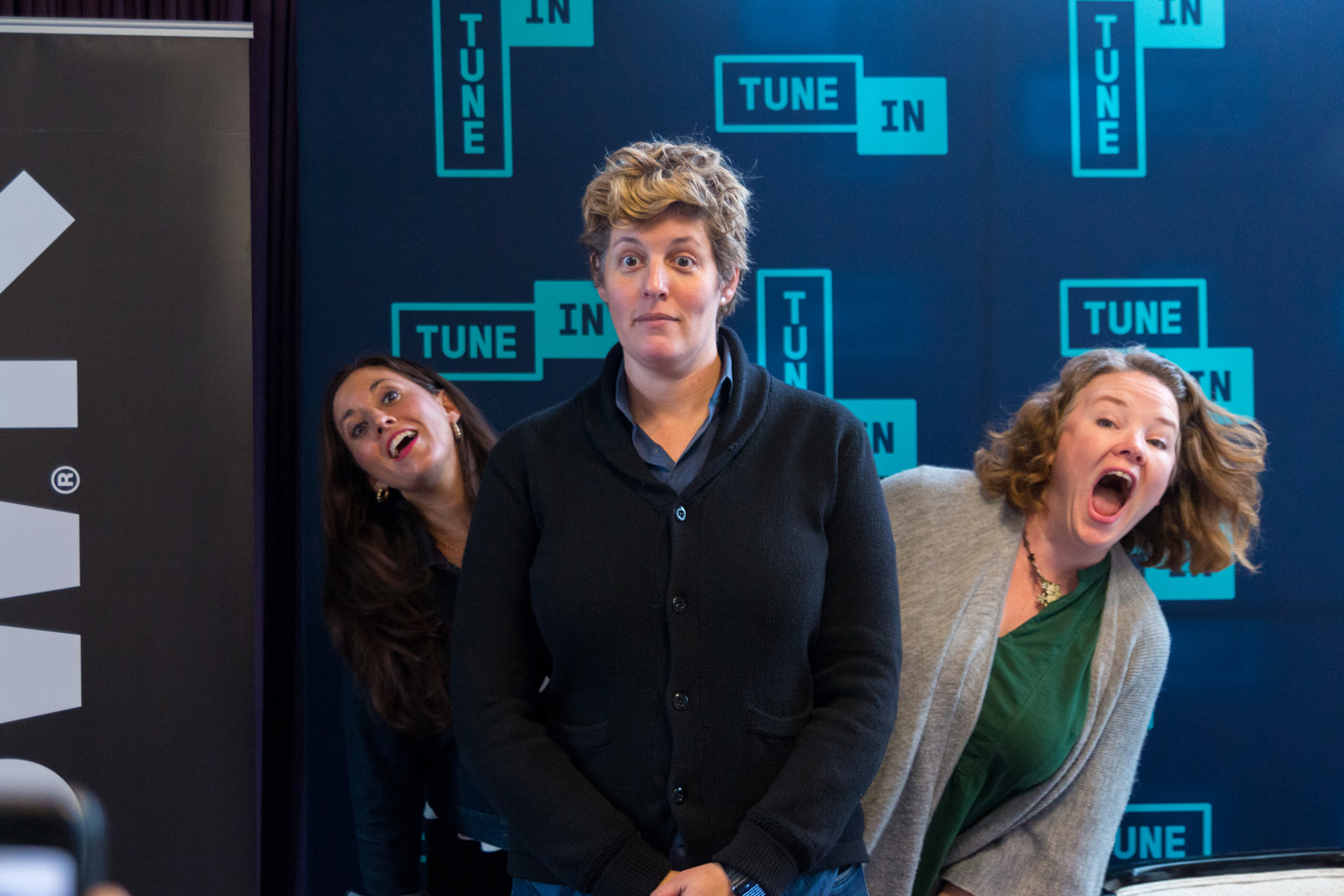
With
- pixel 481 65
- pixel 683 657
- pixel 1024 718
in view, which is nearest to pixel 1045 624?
pixel 1024 718

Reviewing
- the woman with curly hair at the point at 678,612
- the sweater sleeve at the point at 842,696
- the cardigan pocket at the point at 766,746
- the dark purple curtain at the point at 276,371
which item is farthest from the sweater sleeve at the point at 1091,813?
the dark purple curtain at the point at 276,371

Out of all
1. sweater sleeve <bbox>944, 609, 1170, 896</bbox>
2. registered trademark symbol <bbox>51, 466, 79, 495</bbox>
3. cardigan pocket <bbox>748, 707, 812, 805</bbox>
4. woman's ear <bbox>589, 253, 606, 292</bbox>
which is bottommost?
sweater sleeve <bbox>944, 609, 1170, 896</bbox>

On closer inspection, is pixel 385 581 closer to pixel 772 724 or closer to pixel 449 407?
pixel 449 407

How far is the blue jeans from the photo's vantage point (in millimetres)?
1471

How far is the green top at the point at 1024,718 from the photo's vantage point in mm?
1853

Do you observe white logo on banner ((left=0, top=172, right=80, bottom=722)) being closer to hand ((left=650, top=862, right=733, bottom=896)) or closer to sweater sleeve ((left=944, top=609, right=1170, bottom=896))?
hand ((left=650, top=862, right=733, bottom=896))

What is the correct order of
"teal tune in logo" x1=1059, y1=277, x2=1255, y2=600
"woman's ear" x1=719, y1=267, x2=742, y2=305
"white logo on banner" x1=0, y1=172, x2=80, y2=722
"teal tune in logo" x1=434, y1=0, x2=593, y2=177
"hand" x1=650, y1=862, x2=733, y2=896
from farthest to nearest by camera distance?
1. "teal tune in logo" x1=1059, y1=277, x2=1255, y2=600
2. "teal tune in logo" x1=434, y1=0, x2=593, y2=177
3. "white logo on banner" x1=0, y1=172, x2=80, y2=722
4. "woman's ear" x1=719, y1=267, x2=742, y2=305
5. "hand" x1=650, y1=862, x2=733, y2=896

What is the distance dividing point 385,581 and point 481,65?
1238 mm

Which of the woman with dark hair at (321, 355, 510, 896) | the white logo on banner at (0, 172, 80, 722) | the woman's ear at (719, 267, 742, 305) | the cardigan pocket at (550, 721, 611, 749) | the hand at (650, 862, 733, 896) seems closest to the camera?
the hand at (650, 862, 733, 896)

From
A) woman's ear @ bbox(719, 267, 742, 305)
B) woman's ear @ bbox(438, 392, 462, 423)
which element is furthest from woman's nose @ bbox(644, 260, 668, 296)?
woman's ear @ bbox(438, 392, 462, 423)

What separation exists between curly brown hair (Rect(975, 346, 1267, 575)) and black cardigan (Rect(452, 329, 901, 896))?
23.5 inches

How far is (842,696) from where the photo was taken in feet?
4.81

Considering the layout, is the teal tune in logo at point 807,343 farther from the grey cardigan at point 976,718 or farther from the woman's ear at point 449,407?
the woman's ear at point 449,407

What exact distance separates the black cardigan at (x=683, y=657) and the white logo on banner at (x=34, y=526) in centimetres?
108
